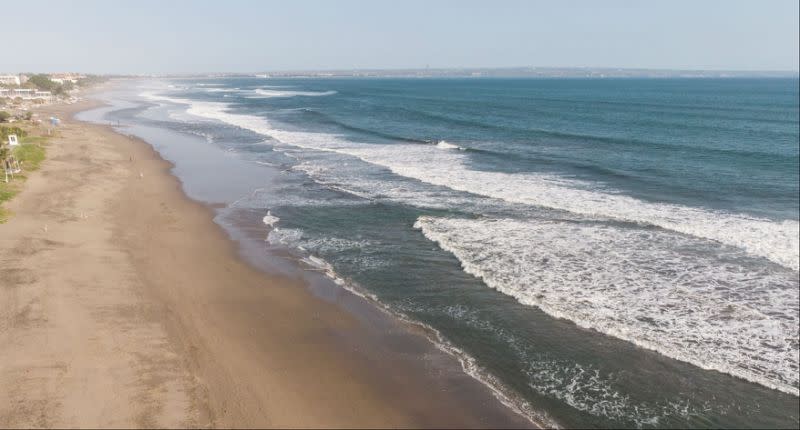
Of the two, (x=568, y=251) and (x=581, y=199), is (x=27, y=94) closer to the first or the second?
(x=581, y=199)

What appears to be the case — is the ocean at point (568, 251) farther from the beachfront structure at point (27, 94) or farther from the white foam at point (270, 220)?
the beachfront structure at point (27, 94)

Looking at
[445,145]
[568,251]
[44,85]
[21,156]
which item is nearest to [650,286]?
[568,251]

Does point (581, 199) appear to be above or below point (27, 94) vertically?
below

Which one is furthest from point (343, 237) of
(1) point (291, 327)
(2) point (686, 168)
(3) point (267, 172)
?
(2) point (686, 168)

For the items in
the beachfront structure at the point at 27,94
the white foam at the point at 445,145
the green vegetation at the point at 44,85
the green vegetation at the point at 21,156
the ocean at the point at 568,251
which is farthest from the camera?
the green vegetation at the point at 44,85

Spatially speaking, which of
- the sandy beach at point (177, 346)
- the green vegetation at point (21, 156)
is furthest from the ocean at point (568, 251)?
the green vegetation at point (21, 156)

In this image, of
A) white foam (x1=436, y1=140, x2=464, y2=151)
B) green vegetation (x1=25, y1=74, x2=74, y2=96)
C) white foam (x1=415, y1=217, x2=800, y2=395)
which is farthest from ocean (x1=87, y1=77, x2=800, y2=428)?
green vegetation (x1=25, y1=74, x2=74, y2=96)
